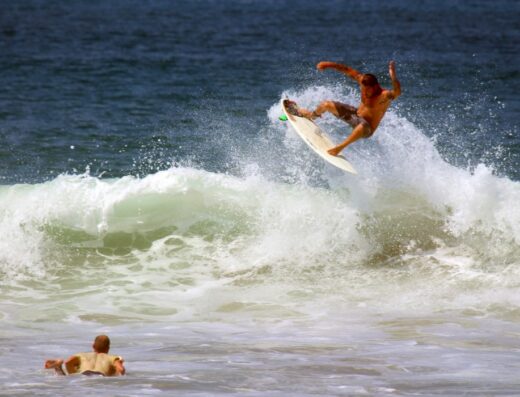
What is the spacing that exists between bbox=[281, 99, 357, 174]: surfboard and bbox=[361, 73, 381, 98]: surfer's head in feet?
3.75

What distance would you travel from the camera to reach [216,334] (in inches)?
447

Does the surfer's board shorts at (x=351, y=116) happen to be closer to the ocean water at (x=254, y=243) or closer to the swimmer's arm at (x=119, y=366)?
the ocean water at (x=254, y=243)

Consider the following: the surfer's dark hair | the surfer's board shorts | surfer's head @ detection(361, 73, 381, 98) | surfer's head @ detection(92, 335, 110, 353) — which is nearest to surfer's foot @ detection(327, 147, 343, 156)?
the surfer's board shorts

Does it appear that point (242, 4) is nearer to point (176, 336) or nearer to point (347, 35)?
point (347, 35)

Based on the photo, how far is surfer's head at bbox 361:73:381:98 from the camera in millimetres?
13775

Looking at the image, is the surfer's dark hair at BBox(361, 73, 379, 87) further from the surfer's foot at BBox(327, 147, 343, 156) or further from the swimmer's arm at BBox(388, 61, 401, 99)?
the surfer's foot at BBox(327, 147, 343, 156)

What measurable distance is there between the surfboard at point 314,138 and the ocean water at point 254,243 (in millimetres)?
875

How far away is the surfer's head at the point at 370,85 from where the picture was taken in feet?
45.2

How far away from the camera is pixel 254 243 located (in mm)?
15188

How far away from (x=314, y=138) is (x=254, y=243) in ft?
5.84

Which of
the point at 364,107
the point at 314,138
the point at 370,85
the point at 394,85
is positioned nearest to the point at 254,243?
the point at 314,138

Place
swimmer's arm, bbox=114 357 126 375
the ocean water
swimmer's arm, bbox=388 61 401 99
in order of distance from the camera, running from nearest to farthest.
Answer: swimmer's arm, bbox=114 357 126 375 < the ocean water < swimmer's arm, bbox=388 61 401 99

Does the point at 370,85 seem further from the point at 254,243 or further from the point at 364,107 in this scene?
the point at 254,243

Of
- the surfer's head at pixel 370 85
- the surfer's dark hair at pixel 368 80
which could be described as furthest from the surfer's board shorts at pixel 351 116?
the surfer's dark hair at pixel 368 80
